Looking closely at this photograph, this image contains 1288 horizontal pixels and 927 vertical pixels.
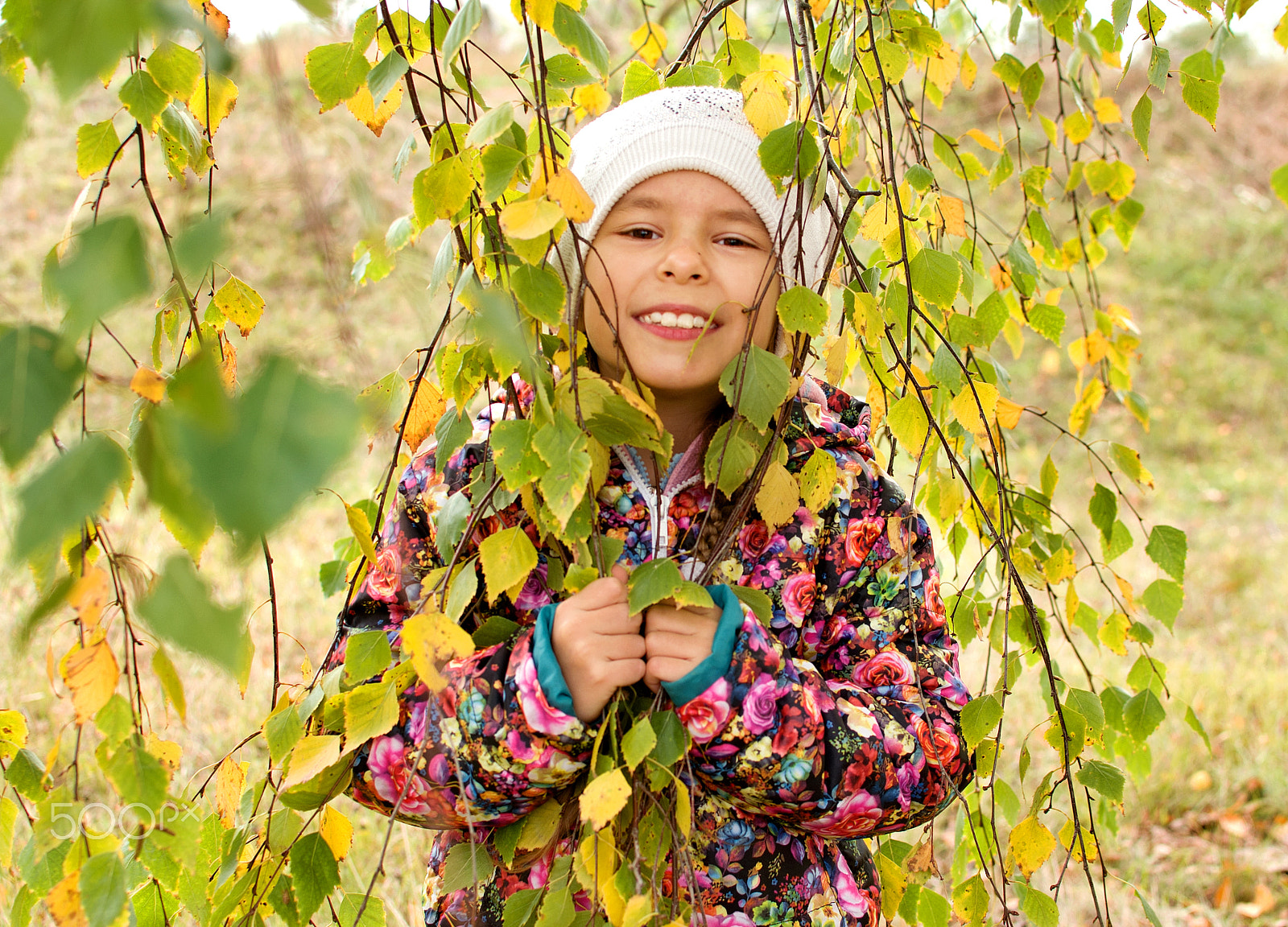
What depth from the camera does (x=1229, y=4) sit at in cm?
77

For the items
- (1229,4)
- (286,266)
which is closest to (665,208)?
(1229,4)

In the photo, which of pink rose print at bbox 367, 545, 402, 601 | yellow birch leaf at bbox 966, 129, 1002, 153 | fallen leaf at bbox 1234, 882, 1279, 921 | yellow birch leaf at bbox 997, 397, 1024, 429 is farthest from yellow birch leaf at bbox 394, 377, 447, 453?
fallen leaf at bbox 1234, 882, 1279, 921

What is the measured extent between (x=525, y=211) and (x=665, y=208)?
0.38 metres

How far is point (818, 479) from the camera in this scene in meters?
0.79

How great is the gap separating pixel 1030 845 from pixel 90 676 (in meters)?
0.73

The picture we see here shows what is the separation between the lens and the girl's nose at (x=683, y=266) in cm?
84

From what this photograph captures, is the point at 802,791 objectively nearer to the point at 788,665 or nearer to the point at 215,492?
the point at 788,665

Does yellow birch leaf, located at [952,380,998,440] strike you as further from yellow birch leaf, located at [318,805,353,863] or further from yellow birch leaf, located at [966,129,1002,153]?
yellow birch leaf, located at [318,805,353,863]

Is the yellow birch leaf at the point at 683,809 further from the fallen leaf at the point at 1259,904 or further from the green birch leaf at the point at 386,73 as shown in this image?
the fallen leaf at the point at 1259,904

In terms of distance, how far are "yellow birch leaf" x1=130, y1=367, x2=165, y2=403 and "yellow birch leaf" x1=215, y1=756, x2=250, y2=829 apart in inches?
14.7

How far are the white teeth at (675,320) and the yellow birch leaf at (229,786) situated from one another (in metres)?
0.50

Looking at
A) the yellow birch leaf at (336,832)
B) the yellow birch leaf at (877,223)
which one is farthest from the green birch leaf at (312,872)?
the yellow birch leaf at (877,223)

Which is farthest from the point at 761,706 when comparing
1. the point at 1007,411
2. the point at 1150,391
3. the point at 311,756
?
the point at 1150,391

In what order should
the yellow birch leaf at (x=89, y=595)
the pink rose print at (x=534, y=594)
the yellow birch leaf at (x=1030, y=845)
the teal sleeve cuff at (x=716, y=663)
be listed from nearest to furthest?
the yellow birch leaf at (x=89, y=595) < the teal sleeve cuff at (x=716, y=663) < the yellow birch leaf at (x=1030, y=845) < the pink rose print at (x=534, y=594)
